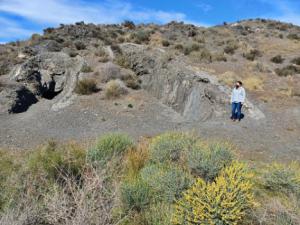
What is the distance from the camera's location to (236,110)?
1959 cm

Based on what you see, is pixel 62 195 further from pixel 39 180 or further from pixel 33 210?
pixel 39 180

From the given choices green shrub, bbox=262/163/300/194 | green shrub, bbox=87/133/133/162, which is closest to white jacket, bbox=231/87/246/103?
green shrub, bbox=87/133/133/162

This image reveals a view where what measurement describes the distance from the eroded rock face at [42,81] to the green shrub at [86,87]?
63cm

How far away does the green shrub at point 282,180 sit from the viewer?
8.29 m

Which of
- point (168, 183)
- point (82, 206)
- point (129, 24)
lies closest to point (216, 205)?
point (168, 183)

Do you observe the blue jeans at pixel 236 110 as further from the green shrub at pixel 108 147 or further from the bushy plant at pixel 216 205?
the bushy plant at pixel 216 205

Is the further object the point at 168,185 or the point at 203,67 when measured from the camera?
the point at 203,67

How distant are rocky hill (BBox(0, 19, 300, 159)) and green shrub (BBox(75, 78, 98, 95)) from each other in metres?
0.07

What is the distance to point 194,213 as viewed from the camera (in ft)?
19.6

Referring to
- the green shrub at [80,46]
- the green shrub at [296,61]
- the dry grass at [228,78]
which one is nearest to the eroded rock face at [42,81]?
the green shrub at [80,46]

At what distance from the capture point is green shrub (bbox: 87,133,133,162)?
9.15 metres

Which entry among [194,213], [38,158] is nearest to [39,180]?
[38,158]

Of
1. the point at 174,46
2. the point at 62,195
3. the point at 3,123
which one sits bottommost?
the point at 3,123

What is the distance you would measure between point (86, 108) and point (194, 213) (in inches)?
684
